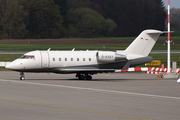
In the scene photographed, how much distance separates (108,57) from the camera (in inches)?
1170

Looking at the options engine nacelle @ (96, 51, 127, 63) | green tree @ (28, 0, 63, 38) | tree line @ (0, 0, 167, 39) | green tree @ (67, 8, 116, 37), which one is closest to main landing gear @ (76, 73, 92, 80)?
engine nacelle @ (96, 51, 127, 63)

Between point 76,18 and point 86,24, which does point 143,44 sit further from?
point 76,18

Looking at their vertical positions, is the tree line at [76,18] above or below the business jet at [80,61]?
above

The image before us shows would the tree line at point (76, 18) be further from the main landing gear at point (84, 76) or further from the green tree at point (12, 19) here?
the main landing gear at point (84, 76)

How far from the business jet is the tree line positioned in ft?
306

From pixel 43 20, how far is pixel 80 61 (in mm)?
106539

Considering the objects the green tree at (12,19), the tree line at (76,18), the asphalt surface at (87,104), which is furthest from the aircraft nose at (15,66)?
the green tree at (12,19)

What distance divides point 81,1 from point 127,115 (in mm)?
144003

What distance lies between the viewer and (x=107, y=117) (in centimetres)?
1302

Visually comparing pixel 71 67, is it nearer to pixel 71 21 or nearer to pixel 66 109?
pixel 66 109

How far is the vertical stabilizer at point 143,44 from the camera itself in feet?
102

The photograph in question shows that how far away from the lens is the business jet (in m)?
28.8

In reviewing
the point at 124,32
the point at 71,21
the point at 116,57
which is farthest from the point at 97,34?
the point at 116,57

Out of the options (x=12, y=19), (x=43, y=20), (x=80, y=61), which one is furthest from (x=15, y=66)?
(x=43, y=20)
